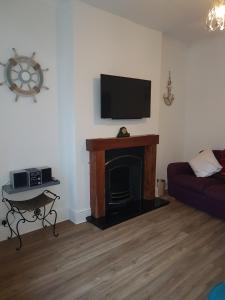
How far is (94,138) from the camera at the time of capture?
3035mm

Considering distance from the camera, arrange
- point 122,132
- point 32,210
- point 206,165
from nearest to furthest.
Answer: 1. point 32,210
2. point 122,132
3. point 206,165

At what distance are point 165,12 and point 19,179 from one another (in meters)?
2.69

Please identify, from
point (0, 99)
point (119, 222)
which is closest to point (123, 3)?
point (0, 99)

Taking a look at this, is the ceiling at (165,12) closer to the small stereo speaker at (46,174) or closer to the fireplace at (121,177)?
the fireplace at (121,177)

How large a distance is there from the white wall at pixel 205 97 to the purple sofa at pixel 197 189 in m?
0.58

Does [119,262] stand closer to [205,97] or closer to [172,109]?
[172,109]

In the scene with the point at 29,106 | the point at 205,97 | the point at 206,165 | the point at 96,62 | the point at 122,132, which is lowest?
the point at 206,165

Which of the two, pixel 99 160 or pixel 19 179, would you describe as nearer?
pixel 19 179

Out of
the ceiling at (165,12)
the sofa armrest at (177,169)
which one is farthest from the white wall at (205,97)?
the sofa armrest at (177,169)

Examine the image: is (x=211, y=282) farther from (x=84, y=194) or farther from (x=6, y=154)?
(x=6, y=154)

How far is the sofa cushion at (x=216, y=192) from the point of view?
9.80 ft

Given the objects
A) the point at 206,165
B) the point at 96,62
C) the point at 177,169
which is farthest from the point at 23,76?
the point at 206,165

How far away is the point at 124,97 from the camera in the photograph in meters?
3.16

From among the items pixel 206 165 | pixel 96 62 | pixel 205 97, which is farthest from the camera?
pixel 205 97
